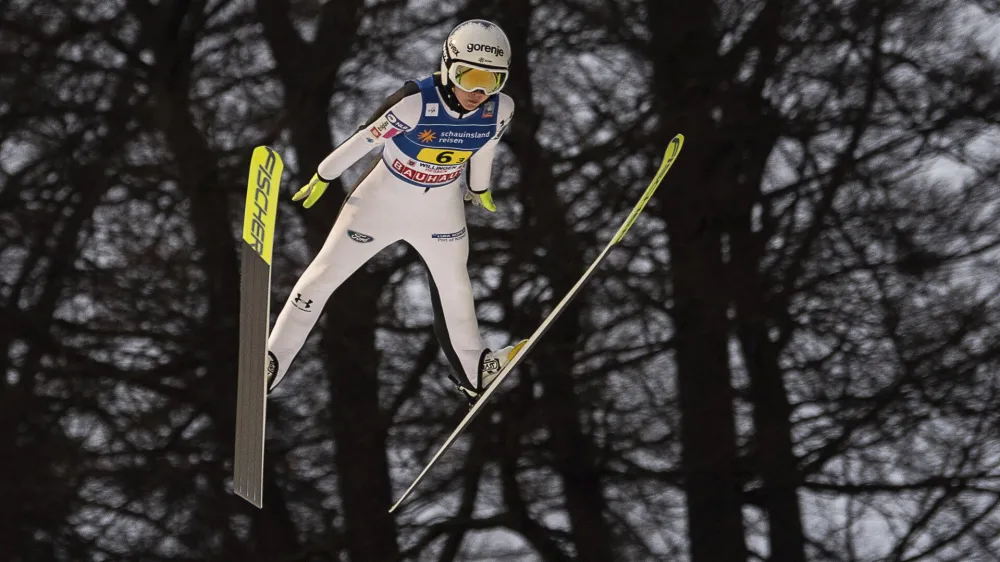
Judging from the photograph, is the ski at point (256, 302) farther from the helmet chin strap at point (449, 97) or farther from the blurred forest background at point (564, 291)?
the blurred forest background at point (564, 291)

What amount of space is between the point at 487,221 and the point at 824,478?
274 cm

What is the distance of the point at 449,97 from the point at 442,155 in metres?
0.23

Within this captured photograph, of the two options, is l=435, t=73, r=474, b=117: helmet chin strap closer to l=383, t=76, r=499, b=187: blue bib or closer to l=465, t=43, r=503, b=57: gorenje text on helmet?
l=383, t=76, r=499, b=187: blue bib

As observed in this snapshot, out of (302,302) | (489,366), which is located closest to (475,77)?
(302,302)

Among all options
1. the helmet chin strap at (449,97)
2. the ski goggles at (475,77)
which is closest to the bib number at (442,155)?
the helmet chin strap at (449,97)

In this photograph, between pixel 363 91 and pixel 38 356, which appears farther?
pixel 38 356

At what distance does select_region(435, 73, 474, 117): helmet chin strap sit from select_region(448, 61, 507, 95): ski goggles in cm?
10

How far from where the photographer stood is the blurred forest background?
36.4 feet

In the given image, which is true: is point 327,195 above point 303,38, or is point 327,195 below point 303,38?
below

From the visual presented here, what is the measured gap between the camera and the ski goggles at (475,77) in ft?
20.9

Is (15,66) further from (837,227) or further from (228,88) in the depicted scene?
(837,227)

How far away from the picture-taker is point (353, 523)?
11320 mm

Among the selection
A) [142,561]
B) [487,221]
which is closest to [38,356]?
[142,561]

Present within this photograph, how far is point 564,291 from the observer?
36.0ft
